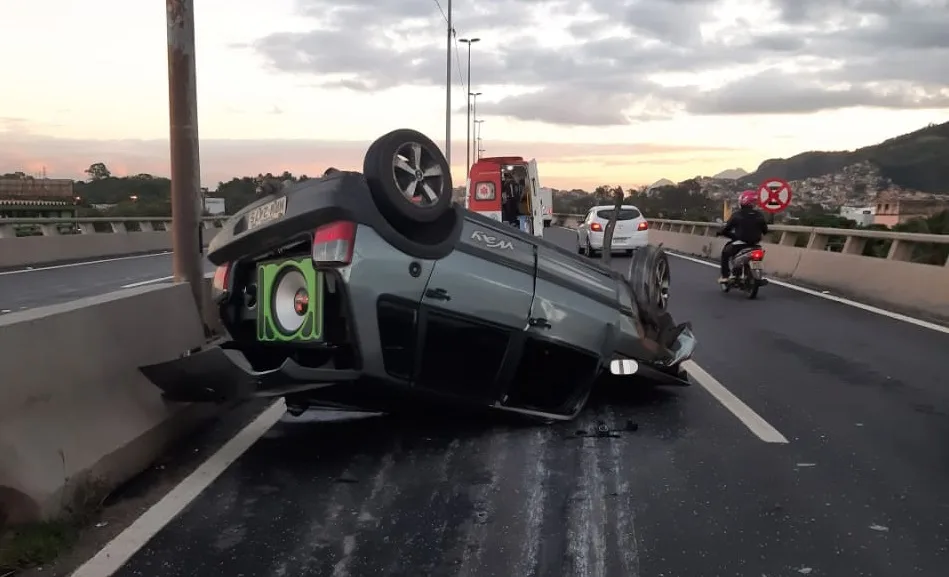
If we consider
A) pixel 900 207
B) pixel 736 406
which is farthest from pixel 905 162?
pixel 736 406

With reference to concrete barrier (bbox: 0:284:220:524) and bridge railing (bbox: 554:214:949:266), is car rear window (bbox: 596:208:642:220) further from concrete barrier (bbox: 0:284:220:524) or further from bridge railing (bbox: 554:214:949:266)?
concrete barrier (bbox: 0:284:220:524)

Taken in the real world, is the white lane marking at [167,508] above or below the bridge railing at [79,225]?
below

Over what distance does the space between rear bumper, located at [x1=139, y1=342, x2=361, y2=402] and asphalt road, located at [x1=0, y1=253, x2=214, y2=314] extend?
8939 mm

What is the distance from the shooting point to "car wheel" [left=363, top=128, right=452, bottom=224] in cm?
518

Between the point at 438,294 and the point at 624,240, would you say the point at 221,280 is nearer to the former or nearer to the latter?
the point at 438,294

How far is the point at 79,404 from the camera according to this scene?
477 centimetres

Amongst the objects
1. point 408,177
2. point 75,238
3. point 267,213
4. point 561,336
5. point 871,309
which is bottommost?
point 871,309

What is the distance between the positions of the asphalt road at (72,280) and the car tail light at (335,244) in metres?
9.65

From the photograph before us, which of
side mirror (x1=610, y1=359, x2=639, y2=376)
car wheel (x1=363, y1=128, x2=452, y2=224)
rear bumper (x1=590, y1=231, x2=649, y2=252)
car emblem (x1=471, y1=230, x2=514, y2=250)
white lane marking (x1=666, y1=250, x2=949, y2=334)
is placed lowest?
white lane marking (x1=666, y1=250, x2=949, y2=334)

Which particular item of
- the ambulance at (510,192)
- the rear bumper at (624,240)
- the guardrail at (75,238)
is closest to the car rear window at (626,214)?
the rear bumper at (624,240)

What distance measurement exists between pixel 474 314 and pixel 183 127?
3.82 m

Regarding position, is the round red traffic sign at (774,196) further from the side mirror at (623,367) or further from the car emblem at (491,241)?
the car emblem at (491,241)

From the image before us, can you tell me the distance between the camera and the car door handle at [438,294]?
5375 mm

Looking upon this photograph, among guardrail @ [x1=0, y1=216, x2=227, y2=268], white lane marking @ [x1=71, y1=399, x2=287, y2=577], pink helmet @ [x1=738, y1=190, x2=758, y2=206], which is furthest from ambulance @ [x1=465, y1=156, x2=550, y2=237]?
white lane marking @ [x1=71, y1=399, x2=287, y2=577]
